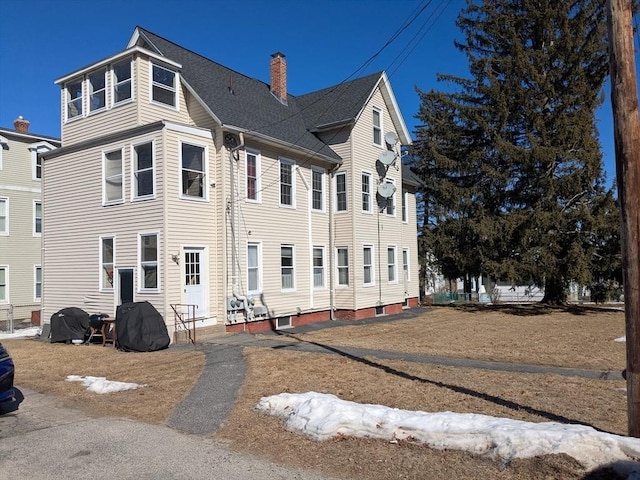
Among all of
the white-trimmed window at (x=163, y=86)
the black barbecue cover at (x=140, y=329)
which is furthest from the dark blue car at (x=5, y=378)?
the white-trimmed window at (x=163, y=86)

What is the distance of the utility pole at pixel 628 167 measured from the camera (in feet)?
17.1

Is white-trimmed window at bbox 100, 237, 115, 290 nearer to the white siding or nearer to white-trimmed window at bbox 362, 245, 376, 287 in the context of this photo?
white-trimmed window at bbox 362, 245, 376, 287

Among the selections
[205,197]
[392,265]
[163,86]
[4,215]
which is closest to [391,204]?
[392,265]

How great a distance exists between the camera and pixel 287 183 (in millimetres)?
18781

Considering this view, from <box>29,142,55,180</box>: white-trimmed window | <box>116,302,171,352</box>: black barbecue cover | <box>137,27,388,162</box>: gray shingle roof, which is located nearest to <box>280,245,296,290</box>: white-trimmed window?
<box>137,27,388,162</box>: gray shingle roof

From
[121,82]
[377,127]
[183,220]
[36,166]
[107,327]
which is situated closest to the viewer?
[107,327]

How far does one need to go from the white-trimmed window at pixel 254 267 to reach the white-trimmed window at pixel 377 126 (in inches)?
328

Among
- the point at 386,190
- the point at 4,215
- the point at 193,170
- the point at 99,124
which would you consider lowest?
the point at 4,215

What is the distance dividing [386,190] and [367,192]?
0.82m

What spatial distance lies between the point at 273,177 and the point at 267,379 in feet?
33.1

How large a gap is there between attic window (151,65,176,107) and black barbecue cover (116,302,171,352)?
641cm

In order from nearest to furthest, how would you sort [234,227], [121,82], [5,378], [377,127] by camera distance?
[5,378]
[121,82]
[234,227]
[377,127]

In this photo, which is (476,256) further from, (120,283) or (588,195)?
(120,283)

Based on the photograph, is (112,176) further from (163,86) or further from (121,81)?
(163,86)
